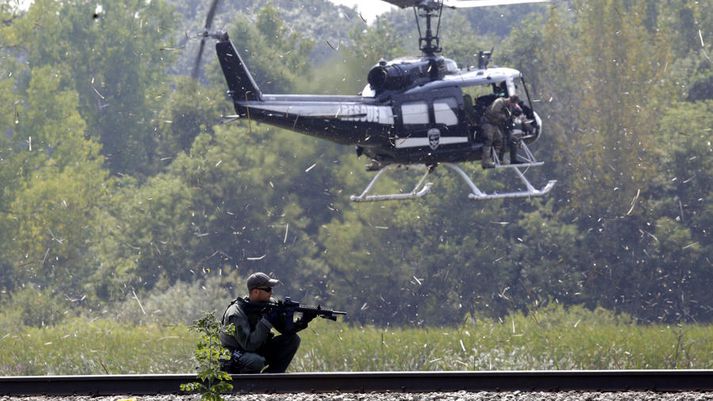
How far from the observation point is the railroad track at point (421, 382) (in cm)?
793

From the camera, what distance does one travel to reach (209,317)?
273 inches

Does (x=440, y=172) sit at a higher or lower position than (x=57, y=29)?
lower

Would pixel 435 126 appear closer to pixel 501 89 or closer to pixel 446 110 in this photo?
pixel 446 110

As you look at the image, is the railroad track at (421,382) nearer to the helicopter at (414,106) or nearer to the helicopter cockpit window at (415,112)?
the helicopter at (414,106)

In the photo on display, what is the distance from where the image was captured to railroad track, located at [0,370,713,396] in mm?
7930

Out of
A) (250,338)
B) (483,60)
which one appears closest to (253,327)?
(250,338)

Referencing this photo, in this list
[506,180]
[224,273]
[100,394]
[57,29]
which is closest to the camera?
[100,394]

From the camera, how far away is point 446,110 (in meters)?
17.3

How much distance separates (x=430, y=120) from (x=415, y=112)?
0.22m

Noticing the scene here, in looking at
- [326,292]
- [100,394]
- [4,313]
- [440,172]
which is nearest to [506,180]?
[440,172]

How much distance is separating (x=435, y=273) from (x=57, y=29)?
1544cm

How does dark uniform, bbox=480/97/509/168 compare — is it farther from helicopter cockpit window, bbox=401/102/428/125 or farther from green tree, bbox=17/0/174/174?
green tree, bbox=17/0/174/174

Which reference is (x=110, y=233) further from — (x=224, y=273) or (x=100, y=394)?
(x=100, y=394)

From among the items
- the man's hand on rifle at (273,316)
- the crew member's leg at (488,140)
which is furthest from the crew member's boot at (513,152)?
the man's hand on rifle at (273,316)
